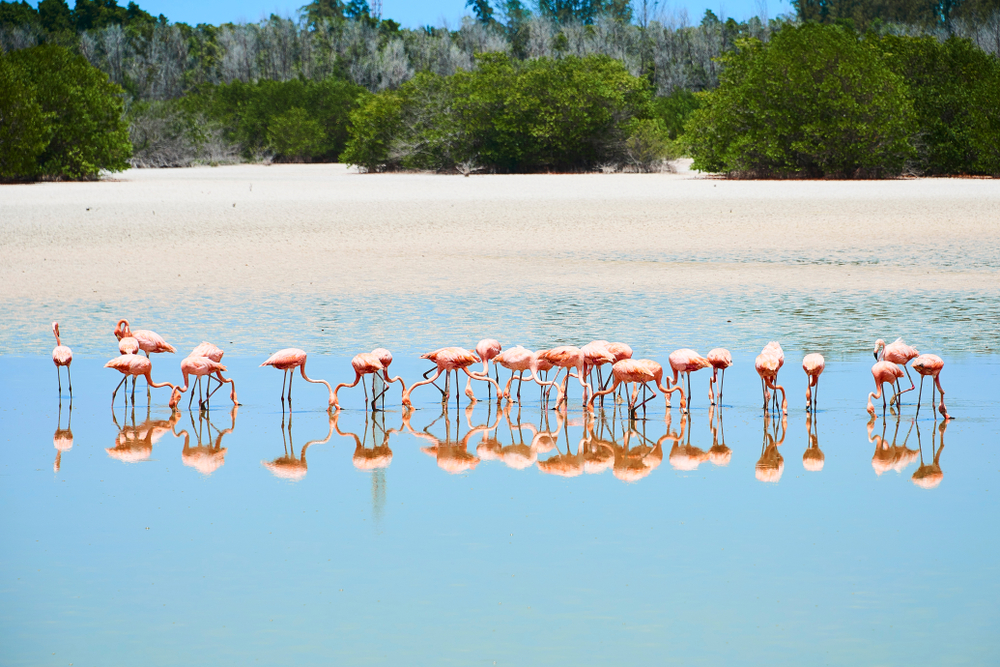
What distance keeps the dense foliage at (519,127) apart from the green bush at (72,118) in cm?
1043

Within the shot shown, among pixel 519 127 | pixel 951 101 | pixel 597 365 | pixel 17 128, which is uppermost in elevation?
pixel 951 101

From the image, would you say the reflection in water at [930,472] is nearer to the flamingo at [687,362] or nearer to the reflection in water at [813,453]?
the reflection in water at [813,453]

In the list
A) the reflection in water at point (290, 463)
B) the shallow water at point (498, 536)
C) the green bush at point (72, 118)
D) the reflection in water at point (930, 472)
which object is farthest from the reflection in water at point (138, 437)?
the green bush at point (72, 118)

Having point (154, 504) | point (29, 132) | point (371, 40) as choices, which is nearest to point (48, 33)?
point (371, 40)

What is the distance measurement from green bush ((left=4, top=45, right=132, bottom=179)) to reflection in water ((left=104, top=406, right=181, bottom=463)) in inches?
1293

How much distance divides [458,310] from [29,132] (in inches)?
1086

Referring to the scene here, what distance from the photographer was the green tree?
37.1 meters

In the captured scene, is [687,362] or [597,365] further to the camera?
[597,365]

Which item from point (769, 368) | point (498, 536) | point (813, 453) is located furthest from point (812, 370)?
point (498, 536)

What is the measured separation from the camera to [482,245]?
20.0 meters

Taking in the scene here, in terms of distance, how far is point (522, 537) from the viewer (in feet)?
17.8

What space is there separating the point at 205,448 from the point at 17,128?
33.0 m

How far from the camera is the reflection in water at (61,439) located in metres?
7.00

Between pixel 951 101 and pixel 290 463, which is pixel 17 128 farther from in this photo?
pixel 290 463
